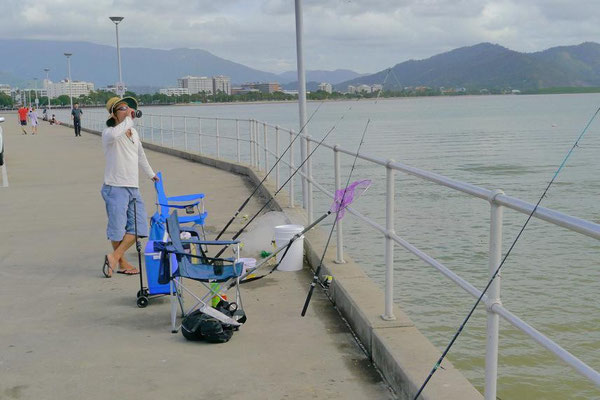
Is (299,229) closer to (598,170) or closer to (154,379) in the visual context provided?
(154,379)

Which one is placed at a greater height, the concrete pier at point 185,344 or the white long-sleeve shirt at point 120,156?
the white long-sleeve shirt at point 120,156

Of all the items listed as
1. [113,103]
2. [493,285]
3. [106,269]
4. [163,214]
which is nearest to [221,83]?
[163,214]

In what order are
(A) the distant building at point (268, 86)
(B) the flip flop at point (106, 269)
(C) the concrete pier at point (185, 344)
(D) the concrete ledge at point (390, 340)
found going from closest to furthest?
(D) the concrete ledge at point (390, 340)
(C) the concrete pier at point (185, 344)
(B) the flip flop at point (106, 269)
(A) the distant building at point (268, 86)

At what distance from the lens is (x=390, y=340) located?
4.43 m

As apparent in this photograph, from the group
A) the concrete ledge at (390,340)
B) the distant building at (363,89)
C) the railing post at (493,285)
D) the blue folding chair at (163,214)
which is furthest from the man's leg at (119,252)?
the railing post at (493,285)

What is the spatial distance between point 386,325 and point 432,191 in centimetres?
1704

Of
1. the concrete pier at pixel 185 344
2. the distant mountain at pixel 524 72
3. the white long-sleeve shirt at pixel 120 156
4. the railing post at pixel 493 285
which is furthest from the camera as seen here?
the white long-sleeve shirt at pixel 120 156

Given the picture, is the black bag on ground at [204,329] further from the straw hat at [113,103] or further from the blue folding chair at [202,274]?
the straw hat at [113,103]

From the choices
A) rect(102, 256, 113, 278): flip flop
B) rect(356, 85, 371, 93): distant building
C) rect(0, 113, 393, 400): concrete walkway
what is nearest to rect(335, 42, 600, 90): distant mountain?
rect(356, 85, 371, 93): distant building

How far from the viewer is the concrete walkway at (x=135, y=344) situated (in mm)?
4281

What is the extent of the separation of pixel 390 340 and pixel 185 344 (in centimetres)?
145

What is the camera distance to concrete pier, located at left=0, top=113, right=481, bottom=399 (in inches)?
166

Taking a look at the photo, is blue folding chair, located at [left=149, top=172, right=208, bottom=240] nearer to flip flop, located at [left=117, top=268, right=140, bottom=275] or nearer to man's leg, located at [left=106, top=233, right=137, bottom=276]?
man's leg, located at [left=106, top=233, right=137, bottom=276]

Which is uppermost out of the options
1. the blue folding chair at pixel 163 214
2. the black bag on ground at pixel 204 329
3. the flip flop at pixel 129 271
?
the blue folding chair at pixel 163 214
